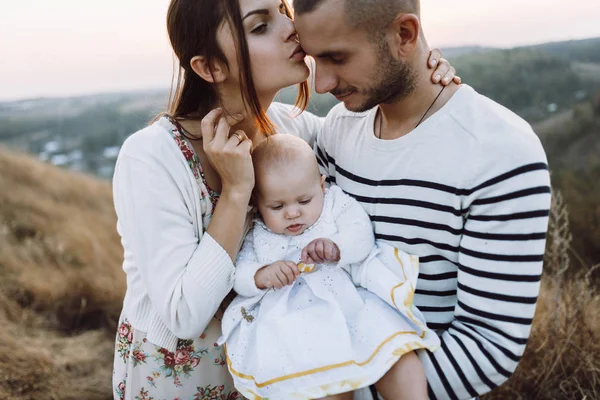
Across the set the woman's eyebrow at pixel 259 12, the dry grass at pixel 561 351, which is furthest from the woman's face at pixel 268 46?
the dry grass at pixel 561 351

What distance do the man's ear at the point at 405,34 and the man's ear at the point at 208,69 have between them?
2.05 ft

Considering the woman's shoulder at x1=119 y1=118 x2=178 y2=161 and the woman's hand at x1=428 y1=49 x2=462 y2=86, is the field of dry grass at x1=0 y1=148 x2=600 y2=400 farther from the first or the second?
the woman's shoulder at x1=119 y1=118 x2=178 y2=161

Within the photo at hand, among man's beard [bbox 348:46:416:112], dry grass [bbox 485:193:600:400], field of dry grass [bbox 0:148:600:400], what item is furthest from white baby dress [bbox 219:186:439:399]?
dry grass [bbox 485:193:600:400]

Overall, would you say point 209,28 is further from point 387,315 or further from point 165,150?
point 387,315

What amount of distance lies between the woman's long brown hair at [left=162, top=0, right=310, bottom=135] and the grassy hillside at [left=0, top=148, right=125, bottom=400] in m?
2.01

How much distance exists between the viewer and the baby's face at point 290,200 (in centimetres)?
199

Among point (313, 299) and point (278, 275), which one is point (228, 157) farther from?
point (313, 299)

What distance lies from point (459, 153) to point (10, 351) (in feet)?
9.55

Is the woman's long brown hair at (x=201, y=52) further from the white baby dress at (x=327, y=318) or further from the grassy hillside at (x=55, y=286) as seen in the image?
the grassy hillside at (x=55, y=286)

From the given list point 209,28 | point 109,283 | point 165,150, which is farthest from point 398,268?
point 109,283

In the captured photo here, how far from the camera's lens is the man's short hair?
71.2 inches

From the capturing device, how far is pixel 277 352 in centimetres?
172

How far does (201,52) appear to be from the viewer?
2.04 meters

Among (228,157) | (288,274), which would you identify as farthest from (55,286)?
(288,274)
